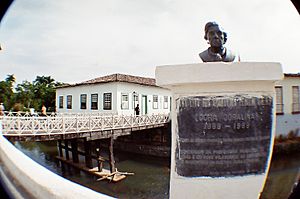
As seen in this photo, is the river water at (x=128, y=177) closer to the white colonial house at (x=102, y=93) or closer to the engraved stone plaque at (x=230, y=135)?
the white colonial house at (x=102, y=93)

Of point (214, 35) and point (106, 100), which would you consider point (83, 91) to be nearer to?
point (106, 100)

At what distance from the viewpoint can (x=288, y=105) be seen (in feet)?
4.49

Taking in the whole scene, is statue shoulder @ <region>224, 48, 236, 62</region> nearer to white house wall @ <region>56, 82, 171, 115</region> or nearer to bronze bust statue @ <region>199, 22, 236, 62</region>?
bronze bust statue @ <region>199, 22, 236, 62</region>

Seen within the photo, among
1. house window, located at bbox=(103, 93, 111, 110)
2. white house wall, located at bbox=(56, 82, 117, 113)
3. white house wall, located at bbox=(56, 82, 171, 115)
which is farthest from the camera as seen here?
house window, located at bbox=(103, 93, 111, 110)

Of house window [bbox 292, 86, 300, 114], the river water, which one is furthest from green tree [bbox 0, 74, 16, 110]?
house window [bbox 292, 86, 300, 114]

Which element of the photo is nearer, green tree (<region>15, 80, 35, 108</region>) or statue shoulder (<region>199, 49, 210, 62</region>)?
green tree (<region>15, 80, 35, 108</region>)

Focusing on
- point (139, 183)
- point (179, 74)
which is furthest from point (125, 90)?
point (139, 183)

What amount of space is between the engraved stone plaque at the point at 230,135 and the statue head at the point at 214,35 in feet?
1.63

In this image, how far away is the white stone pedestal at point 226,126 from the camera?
1.49 m

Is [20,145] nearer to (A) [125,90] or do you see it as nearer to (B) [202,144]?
(A) [125,90]

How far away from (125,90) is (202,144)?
2027 mm

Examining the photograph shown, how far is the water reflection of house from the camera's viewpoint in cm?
127

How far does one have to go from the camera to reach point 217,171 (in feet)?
4.96

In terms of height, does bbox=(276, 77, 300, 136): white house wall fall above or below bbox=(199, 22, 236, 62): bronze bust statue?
below
